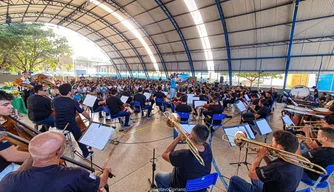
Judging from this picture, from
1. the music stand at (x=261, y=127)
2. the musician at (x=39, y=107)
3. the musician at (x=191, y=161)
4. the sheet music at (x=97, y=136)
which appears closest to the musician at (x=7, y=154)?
the sheet music at (x=97, y=136)

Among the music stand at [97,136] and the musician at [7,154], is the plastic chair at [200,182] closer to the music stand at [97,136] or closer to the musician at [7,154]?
the music stand at [97,136]

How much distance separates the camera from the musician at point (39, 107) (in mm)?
3859

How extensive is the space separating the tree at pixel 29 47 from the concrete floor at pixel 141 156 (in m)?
20.5

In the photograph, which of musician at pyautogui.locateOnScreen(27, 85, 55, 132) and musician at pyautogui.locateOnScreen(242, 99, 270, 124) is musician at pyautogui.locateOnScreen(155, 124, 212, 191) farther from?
musician at pyautogui.locateOnScreen(242, 99, 270, 124)

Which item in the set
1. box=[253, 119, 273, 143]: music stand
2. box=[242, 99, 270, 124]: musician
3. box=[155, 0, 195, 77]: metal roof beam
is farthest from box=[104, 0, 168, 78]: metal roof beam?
box=[253, 119, 273, 143]: music stand

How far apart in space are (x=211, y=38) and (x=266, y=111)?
1272 cm

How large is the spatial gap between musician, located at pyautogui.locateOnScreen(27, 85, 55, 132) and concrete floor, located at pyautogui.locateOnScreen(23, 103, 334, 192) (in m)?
1.74

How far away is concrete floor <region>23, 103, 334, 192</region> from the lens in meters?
2.94

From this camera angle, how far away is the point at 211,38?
16.0 meters

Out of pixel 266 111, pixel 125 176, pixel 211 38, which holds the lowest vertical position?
pixel 125 176

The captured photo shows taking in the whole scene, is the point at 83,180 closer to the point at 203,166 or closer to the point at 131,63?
the point at 203,166

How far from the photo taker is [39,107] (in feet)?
12.9

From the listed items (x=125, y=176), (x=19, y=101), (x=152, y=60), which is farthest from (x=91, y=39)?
(x=125, y=176)

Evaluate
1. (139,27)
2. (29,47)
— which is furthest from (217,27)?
(29,47)
